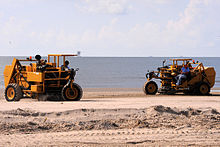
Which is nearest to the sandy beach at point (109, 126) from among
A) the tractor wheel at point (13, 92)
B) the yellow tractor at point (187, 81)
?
the tractor wheel at point (13, 92)

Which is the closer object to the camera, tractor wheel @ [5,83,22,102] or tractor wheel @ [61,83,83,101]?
tractor wheel @ [61,83,83,101]

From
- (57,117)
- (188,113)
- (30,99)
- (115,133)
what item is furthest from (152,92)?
(115,133)

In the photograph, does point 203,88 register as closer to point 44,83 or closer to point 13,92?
point 44,83

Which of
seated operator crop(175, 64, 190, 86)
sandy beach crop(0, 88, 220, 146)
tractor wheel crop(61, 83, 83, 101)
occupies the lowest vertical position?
sandy beach crop(0, 88, 220, 146)

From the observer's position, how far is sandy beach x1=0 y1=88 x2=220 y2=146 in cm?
875

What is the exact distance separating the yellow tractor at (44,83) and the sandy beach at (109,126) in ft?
10.7

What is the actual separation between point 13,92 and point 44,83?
1.33 m

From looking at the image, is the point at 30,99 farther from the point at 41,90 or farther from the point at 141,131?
the point at 141,131

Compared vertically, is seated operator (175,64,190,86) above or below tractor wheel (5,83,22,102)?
above

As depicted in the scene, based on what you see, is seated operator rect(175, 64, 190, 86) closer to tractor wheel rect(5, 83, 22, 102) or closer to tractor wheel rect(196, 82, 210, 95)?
tractor wheel rect(196, 82, 210, 95)

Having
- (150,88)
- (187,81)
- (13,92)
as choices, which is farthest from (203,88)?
(13,92)

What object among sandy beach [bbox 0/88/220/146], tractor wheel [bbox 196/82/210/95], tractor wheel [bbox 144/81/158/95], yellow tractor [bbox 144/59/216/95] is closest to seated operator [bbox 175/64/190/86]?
yellow tractor [bbox 144/59/216/95]

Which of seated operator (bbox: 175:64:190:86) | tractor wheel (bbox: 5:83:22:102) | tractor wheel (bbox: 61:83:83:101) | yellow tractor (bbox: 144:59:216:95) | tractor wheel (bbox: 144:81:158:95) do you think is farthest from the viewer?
tractor wheel (bbox: 144:81:158:95)

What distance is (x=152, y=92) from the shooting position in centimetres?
2175
